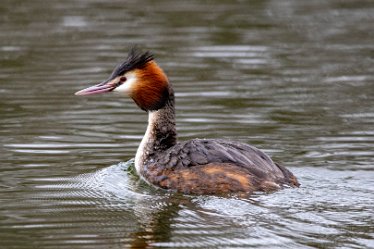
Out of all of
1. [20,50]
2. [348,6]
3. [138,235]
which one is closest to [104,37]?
[20,50]

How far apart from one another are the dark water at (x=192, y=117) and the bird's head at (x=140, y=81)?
2.29ft

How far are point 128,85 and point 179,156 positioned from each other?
0.96 meters

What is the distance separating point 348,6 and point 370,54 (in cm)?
329

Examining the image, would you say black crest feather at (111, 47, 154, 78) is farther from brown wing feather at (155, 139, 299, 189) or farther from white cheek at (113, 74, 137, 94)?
brown wing feather at (155, 139, 299, 189)

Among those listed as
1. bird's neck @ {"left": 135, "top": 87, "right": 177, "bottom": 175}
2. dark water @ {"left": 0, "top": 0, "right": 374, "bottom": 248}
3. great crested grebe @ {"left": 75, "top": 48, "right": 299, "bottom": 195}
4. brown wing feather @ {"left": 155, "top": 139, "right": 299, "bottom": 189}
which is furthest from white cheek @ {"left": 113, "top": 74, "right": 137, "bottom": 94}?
brown wing feather @ {"left": 155, "top": 139, "right": 299, "bottom": 189}

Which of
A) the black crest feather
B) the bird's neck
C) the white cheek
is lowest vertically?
the bird's neck

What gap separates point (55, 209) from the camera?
7.81 metres

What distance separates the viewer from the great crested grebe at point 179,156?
7973 mm

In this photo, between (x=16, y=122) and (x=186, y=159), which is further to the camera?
(x=16, y=122)

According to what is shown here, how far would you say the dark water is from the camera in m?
7.16

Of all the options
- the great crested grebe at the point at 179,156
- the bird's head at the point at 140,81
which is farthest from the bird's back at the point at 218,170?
the bird's head at the point at 140,81

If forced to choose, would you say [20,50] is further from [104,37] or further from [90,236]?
[90,236]

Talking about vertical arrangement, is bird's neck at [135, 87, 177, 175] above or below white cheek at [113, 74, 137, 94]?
below

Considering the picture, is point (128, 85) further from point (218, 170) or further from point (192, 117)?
point (192, 117)
